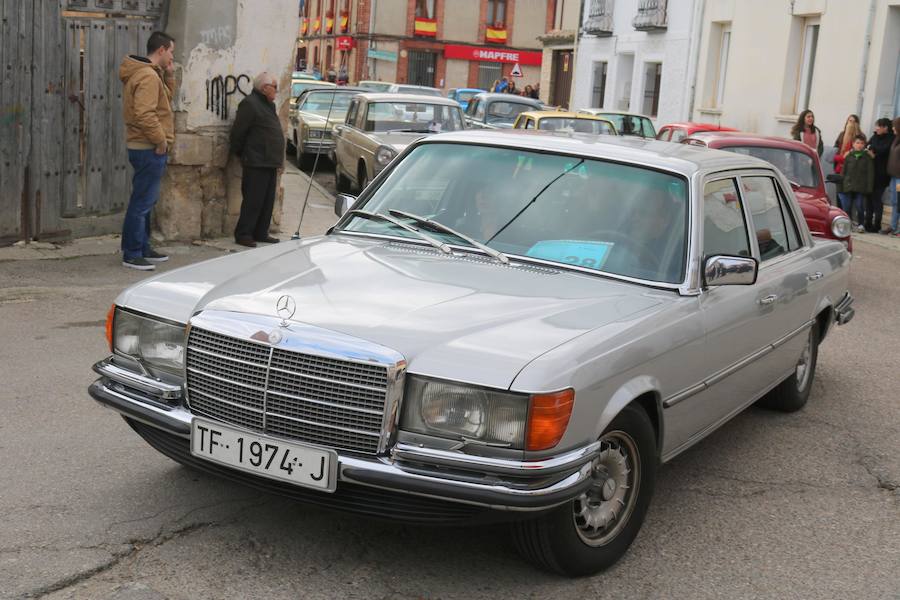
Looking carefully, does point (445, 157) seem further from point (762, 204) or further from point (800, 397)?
point (800, 397)

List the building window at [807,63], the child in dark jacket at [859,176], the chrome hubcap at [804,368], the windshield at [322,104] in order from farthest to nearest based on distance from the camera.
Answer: the building window at [807,63], the windshield at [322,104], the child in dark jacket at [859,176], the chrome hubcap at [804,368]

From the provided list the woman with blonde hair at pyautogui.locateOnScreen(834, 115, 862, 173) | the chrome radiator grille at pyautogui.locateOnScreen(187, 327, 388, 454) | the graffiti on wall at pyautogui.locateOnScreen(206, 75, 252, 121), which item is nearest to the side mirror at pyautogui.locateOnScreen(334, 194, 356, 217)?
the chrome radiator grille at pyautogui.locateOnScreen(187, 327, 388, 454)

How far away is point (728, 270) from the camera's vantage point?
184 inches

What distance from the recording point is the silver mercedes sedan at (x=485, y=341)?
366cm

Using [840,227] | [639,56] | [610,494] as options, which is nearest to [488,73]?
[639,56]

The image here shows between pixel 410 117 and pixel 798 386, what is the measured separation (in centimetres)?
1045

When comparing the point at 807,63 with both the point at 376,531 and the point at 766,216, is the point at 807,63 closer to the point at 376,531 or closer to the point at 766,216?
the point at 766,216

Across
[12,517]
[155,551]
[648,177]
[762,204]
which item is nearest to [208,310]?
[155,551]

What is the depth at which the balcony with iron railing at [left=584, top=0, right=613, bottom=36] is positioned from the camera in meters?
33.9

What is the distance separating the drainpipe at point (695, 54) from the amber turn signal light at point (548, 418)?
26478 millimetres

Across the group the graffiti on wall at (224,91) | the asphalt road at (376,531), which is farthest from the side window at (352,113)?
the asphalt road at (376,531)

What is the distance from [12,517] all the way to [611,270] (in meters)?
A: 2.63

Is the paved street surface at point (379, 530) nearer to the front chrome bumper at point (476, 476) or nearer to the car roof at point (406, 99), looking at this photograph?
the front chrome bumper at point (476, 476)

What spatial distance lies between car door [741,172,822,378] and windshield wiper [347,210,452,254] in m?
1.63
